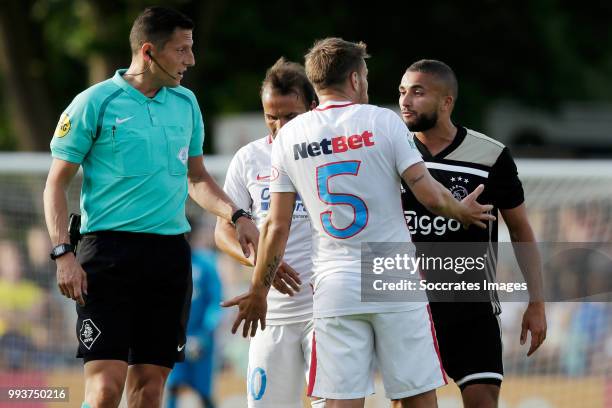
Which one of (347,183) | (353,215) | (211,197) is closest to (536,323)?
(353,215)

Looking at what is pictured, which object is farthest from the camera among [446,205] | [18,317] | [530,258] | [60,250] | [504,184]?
[18,317]

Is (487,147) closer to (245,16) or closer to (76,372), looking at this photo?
(76,372)

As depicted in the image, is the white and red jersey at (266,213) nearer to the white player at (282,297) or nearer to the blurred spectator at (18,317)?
the white player at (282,297)

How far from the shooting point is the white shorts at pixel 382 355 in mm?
5574

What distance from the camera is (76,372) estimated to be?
1275 centimetres

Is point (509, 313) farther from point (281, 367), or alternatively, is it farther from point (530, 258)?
point (281, 367)

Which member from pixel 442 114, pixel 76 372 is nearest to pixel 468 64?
pixel 76 372

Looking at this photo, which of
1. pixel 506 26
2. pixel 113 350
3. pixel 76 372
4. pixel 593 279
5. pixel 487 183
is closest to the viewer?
pixel 113 350

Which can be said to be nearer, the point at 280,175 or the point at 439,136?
the point at 280,175

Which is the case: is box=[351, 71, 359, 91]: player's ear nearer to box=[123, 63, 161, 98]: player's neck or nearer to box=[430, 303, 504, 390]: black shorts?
box=[123, 63, 161, 98]: player's neck

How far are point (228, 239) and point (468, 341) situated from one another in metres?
1.50

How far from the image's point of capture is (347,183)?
5.53 metres

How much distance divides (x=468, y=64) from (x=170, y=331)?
56.8ft

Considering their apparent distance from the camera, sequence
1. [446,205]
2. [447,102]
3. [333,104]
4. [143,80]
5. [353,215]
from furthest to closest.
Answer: [447,102], [143,80], [333,104], [353,215], [446,205]
